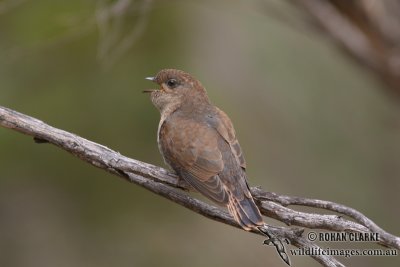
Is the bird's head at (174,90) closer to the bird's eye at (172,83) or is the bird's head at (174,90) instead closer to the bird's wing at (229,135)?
the bird's eye at (172,83)

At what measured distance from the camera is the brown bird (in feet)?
16.6

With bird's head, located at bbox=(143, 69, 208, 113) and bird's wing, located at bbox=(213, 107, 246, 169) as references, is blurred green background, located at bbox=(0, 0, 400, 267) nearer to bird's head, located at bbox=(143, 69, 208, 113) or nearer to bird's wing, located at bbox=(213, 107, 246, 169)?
bird's head, located at bbox=(143, 69, 208, 113)

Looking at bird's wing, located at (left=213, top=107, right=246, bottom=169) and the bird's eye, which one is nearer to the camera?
bird's wing, located at (left=213, top=107, right=246, bottom=169)

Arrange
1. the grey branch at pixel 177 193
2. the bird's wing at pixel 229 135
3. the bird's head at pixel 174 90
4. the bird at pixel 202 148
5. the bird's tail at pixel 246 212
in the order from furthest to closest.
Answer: the bird's head at pixel 174 90, the bird's wing at pixel 229 135, the bird at pixel 202 148, the bird's tail at pixel 246 212, the grey branch at pixel 177 193

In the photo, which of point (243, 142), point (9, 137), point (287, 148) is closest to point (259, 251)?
point (243, 142)

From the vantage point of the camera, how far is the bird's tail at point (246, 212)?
474 centimetres

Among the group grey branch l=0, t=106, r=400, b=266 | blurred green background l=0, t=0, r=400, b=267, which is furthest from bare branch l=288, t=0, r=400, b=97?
grey branch l=0, t=106, r=400, b=266

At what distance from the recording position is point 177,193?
4867mm

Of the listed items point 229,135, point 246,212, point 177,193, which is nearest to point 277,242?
point 246,212

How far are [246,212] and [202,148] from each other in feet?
2.56

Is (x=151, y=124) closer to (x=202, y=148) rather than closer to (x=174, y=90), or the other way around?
(x=174, y=90)

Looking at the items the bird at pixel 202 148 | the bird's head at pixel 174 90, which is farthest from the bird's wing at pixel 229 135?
the bird's head at pixel 174 90

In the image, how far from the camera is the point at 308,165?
1144 cm

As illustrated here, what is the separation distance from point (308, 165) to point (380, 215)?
1.33 m
